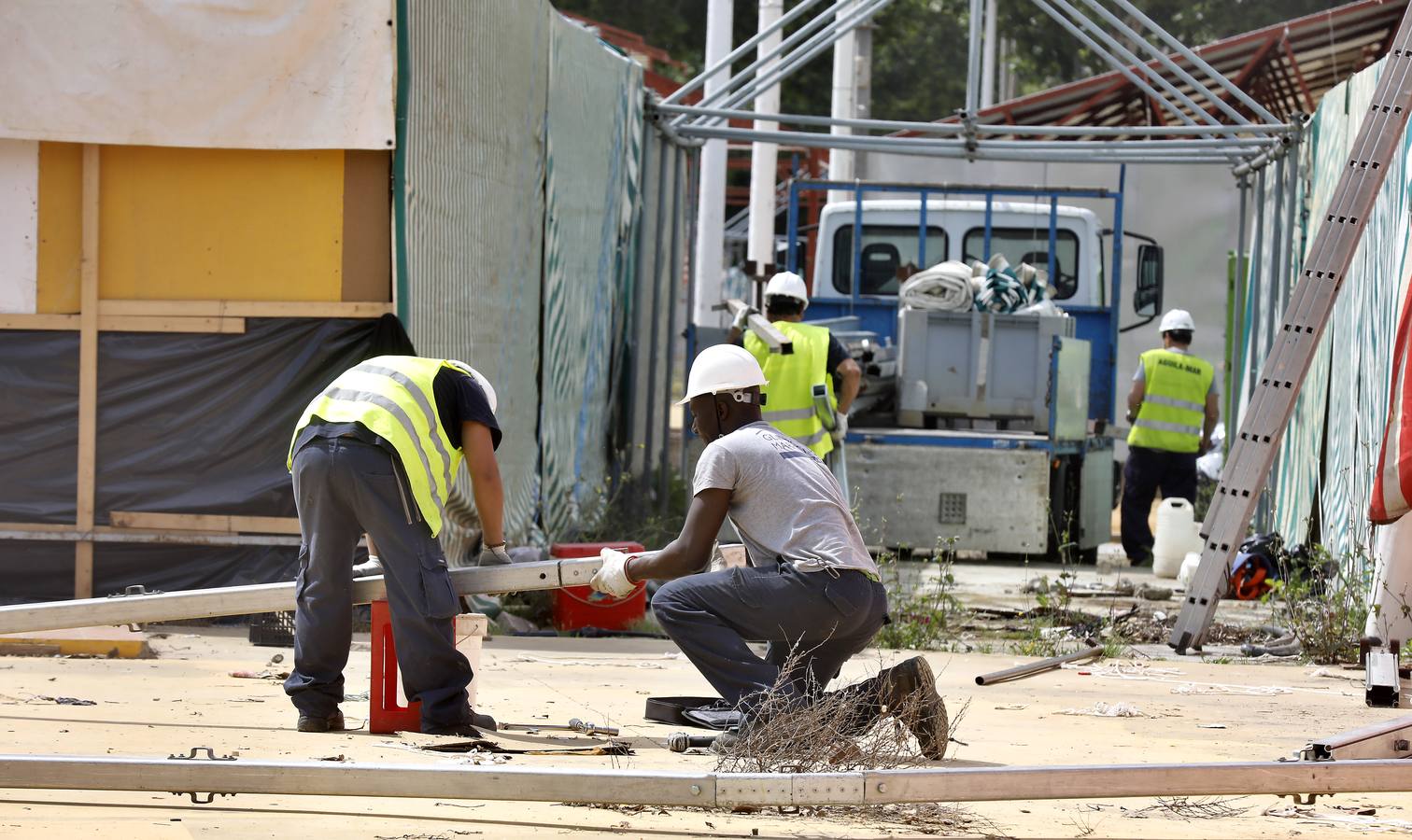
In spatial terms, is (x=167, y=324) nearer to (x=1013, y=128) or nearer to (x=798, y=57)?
(x=798, y=57)

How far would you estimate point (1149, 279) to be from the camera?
49.8 ft

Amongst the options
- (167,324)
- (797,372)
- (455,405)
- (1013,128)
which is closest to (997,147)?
(1013,128)

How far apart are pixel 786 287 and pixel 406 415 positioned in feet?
15.2

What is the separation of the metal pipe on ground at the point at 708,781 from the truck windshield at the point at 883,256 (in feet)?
33.9

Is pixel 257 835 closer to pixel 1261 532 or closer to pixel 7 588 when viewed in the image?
pixel 7 588

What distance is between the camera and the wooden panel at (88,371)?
903 centimetres

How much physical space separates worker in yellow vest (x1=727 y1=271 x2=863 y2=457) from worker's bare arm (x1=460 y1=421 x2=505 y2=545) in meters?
4.15

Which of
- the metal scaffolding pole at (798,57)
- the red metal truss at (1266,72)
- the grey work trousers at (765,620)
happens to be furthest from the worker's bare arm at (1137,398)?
the red metal truss at (1266,72)

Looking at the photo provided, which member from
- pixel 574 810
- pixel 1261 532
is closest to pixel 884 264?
pixel 1261 532

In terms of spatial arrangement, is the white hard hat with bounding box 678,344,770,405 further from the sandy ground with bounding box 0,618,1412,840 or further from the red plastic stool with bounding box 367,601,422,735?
the red plastic stool with bounding box 367,601,422,735

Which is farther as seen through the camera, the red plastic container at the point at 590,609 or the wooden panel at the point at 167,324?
the red plastic container at the point at 590,609

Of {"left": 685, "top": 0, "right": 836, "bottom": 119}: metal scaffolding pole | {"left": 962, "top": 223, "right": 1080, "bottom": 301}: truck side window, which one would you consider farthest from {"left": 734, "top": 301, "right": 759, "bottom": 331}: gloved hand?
{"left": 962, "top": 223, "right": 1080, "bottom": 301}: truck side window

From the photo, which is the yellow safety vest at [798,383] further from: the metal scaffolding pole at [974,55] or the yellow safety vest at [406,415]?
the yellow safety vest at [406,415]

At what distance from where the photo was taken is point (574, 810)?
189 inches
